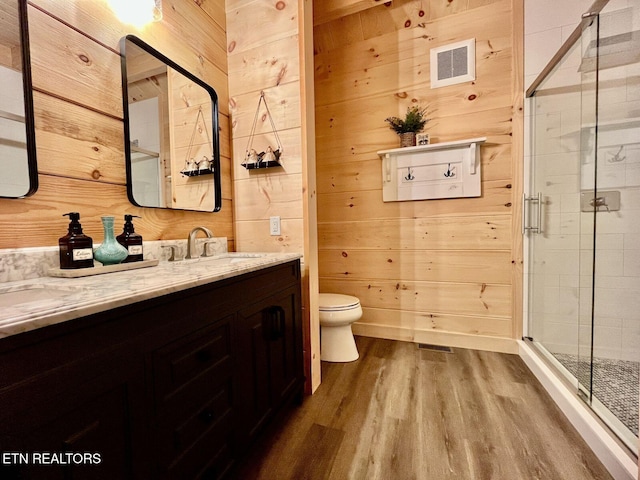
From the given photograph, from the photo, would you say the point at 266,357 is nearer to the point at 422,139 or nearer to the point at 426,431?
the point at 426,431

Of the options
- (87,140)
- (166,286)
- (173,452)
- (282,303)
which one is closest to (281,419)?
(282,303)

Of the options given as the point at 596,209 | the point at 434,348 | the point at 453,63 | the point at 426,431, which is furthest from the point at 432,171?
the point at 426,431

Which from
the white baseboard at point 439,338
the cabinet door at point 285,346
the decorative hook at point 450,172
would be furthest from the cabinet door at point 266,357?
the decorative hook at point 450,172

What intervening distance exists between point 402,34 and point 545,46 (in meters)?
1.03

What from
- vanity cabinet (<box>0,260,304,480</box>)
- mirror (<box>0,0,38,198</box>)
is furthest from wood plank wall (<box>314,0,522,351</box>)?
mirror (<box>0,0,38,198</box>)

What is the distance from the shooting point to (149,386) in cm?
71

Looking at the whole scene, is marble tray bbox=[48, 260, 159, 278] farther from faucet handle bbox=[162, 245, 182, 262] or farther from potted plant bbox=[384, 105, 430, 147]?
potted plant bbox=[384, 105, 430, 147]

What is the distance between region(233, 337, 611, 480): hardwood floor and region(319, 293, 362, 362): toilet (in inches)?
6.7

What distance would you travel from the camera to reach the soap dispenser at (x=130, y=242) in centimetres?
114

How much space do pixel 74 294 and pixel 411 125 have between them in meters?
2.34

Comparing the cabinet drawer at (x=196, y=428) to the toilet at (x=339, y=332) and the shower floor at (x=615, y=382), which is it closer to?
the toilet at (x=339, y=332)

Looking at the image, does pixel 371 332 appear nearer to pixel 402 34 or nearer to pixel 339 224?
pixel 339 224

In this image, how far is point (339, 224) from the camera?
8.68 feet

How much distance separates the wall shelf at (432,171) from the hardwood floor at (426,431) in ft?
4.24
